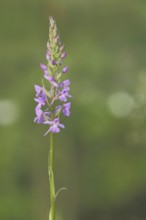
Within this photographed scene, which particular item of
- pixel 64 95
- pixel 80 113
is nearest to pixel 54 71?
pixel 64 95

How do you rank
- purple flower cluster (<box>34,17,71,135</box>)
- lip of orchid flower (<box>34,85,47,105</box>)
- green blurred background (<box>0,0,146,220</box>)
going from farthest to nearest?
green blurred background (<box>0,0,146,220</box>), lip of orchid flower (<box>34,85,47,105</box>), purple flower cluster (<box>34,17,71,135</box>)

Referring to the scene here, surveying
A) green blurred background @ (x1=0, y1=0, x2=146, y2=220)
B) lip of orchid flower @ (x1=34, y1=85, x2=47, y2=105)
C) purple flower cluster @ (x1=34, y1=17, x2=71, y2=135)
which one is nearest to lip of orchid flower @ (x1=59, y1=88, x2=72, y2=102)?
purple flower cluster @ (x1=34, y1=17, x2=71, y2=135)

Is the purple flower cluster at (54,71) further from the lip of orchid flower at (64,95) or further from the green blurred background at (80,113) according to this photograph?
the green blurred background at (80,113)

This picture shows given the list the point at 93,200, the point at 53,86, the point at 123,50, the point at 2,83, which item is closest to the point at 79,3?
the point at 123,50

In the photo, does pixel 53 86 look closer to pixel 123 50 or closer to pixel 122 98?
pixel 122 98

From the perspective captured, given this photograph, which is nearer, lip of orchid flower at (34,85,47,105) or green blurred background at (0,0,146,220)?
lip of orchid flower at (34,85,47,105)

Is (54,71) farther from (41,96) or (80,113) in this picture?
(80,113)

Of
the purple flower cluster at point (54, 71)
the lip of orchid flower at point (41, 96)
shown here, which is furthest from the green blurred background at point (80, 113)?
the purple flower cluster at point (54, 71)

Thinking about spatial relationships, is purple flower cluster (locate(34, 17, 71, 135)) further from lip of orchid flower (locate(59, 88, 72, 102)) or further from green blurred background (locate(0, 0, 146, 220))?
green blurred background (locate(0, 0, 146, 220))
